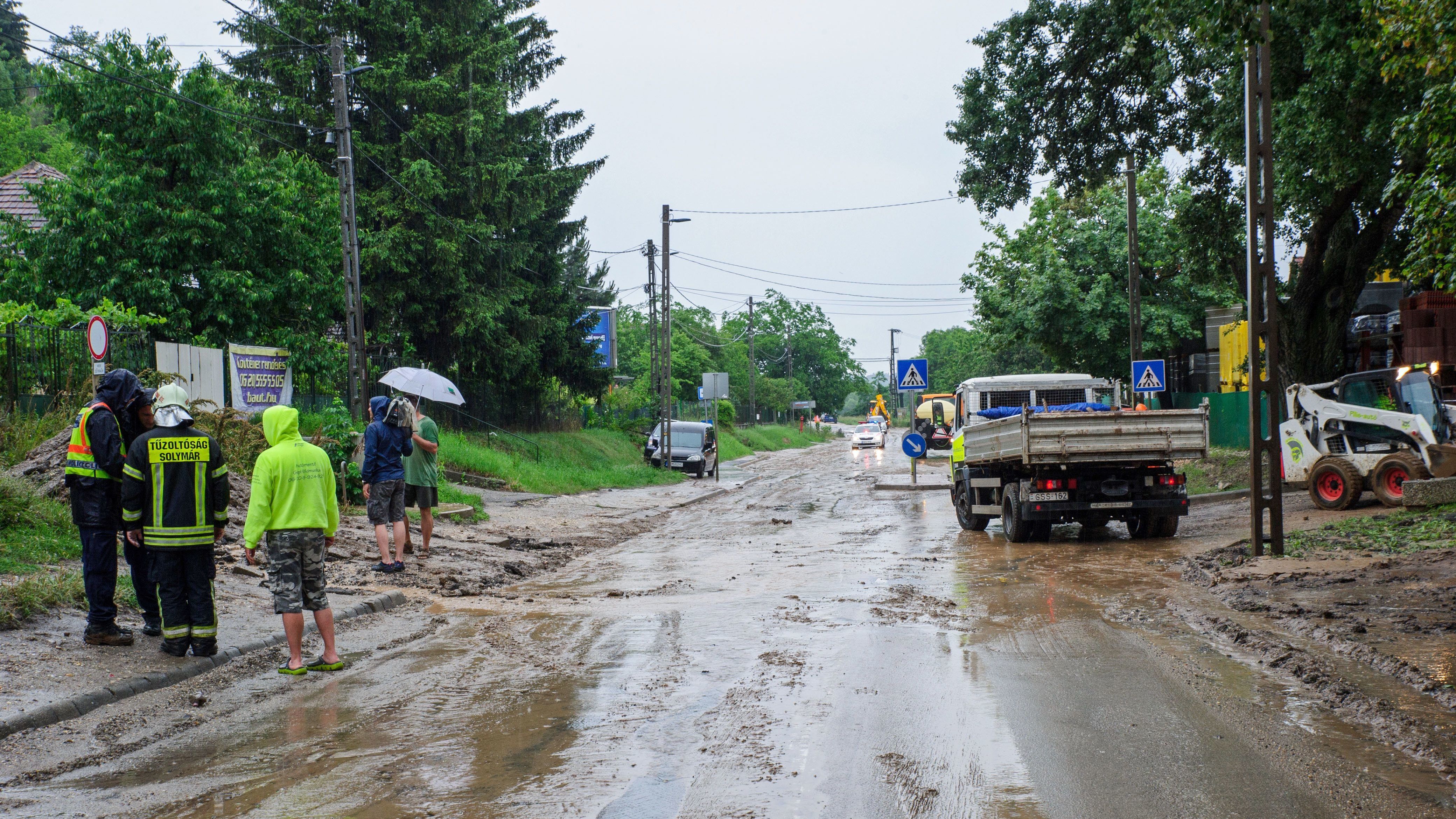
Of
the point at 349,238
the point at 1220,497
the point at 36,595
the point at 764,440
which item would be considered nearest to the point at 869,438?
the point at 764,440

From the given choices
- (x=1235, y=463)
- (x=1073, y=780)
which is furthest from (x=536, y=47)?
(x=1073, y=780)

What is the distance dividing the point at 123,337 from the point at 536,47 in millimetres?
18530

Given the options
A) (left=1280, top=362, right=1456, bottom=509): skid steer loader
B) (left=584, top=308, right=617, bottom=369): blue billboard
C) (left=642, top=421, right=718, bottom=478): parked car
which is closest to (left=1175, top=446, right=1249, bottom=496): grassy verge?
(left=1280, top=362, right=1456, bottom=509): skid steer loader

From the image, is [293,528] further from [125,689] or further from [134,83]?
[134,83]

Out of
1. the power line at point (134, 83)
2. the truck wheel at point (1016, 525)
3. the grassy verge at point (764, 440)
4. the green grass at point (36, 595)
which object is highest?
the power line at point (134, 83)

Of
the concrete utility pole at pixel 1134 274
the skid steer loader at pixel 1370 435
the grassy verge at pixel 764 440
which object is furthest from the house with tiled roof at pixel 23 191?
the skid steer loader at pixel 1370 435

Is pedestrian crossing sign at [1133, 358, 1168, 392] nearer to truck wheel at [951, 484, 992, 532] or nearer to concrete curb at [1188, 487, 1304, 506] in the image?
concrete curb at [1188, 487, 1304, 506]

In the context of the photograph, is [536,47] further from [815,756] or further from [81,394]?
[815,756]

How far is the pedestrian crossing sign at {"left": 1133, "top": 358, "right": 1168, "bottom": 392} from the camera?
23.1 m

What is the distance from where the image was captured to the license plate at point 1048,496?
14.5 meters

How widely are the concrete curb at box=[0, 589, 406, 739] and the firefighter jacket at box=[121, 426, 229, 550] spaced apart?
784 mm

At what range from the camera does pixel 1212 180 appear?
753 inches

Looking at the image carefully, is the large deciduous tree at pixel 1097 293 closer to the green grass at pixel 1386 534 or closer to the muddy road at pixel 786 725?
the green grass at pixel 1386 534

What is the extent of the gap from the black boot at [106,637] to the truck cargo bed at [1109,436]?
10284 mm
